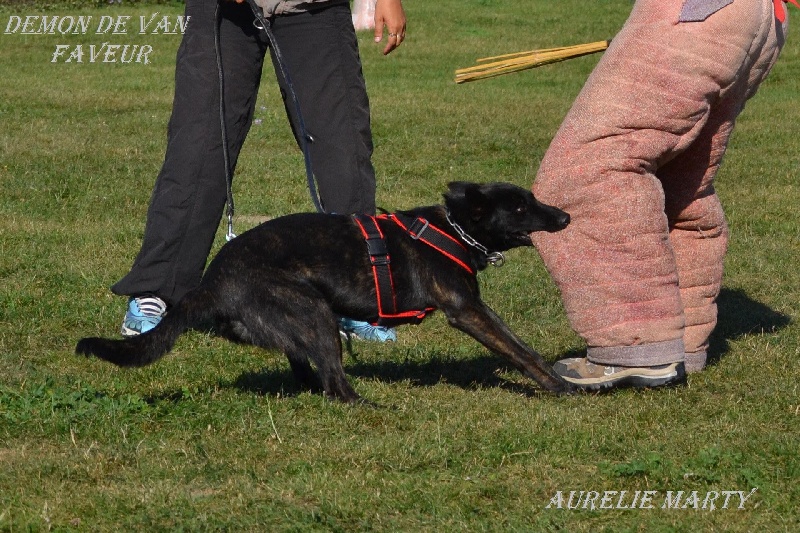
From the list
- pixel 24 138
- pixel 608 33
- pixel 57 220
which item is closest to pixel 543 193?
pixel 57 220

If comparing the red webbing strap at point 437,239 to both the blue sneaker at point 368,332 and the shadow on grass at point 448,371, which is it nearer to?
the shadow on grass at point 448,371

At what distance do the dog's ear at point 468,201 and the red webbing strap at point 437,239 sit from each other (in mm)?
127

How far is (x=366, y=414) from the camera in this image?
4.65 m

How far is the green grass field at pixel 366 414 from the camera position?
3.69 metres

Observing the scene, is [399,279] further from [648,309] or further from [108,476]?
[108,476]

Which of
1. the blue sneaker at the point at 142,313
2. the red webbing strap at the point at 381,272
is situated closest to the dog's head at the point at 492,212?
the red webbing strap at the point at 381,272

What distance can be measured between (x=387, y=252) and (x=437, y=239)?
0.23m

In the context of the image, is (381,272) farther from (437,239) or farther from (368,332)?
(368,332)

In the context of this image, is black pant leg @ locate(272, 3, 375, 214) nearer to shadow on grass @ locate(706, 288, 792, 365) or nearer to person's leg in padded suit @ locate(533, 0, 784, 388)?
person's leg in padded suit @ locate(533, 0, 784, 388)

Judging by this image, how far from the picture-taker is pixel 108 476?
393 centimetres

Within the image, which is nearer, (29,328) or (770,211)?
(29,328)

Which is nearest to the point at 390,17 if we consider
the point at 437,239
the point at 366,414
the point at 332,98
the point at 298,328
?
the point at 332,98

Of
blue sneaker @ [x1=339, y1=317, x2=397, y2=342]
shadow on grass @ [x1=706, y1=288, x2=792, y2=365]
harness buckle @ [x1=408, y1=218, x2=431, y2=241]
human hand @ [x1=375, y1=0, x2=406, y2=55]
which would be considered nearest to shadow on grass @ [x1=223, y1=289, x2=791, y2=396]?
shadow on grass @ [x1=706, y1=288, x2=792, y2=365]

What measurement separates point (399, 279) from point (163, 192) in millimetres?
1537
